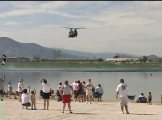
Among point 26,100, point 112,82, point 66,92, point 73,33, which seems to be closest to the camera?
point 66,92

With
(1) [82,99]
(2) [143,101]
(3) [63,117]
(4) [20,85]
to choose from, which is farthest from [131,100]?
(3) [63,117]

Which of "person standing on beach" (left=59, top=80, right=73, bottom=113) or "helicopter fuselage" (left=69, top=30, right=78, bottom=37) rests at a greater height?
"helicopter fuselage" (left=69, top=30, right=78, bottom=37)

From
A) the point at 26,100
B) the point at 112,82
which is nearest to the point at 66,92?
the point at 26,100

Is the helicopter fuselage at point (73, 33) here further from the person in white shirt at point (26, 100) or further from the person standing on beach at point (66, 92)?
the person standing on beach at point (66, 92)

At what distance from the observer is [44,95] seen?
733 inches

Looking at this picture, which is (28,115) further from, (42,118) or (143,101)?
(143,101)

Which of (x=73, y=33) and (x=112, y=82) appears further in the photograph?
(x=112, y=82)

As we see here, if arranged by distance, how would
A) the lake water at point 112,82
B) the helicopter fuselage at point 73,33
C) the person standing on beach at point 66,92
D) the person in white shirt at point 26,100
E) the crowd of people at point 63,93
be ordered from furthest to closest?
the helicopter fuselage at point 73,33 < the lake water at point 112,82 < the person in white shirt at point 26,100 < the crowd of people at point 63,93 < the person standing on beach at point 66,92

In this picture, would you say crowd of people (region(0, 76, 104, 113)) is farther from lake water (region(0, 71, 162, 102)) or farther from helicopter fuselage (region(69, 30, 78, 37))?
helicopter fuselage (region(69, 30, 78, 37))

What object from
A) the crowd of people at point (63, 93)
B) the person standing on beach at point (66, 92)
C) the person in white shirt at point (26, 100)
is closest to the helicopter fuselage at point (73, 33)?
the crowd of people at point (63, 93)

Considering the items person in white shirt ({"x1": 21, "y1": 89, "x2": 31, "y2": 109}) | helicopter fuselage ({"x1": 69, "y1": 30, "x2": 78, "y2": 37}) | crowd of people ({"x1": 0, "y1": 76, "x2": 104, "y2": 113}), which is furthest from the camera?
helicopter fuselage ({"x1": 69, "y1": 30, "x2": 78, "y2": 37})

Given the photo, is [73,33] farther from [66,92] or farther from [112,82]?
[66,92]

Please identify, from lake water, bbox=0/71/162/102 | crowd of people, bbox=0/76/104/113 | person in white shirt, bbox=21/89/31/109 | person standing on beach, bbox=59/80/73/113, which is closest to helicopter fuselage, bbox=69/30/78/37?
lake water, bbox=0/71/162/102

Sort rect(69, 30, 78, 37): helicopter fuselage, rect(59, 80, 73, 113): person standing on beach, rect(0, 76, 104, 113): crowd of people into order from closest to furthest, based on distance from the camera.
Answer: rect(59, 80, 73, 113): person standing on beach
rect(0, 76, 104, 113): crowd of people
rect(69, 30, 78, 37): helicopter fuselage
